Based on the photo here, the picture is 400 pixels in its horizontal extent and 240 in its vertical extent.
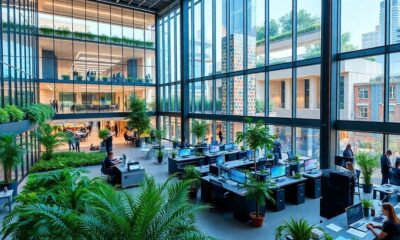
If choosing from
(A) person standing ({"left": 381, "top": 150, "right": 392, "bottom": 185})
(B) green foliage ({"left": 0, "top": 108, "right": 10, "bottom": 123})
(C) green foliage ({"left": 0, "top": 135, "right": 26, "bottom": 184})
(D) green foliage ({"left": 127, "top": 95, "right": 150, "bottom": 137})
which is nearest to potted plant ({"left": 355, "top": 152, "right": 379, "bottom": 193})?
(A) person standing ({"left": 381, "top": 150, "right": 392, "bottom": 185})

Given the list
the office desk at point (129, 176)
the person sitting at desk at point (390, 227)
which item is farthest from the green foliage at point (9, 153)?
the person sitting at desk at point (390, 227)

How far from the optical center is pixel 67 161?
1372 cm

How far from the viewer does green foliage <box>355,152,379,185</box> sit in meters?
8.73

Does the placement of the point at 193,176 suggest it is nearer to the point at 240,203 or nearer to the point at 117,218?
the point at 240,203

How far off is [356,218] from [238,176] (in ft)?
10.8

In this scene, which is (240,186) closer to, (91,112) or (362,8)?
(362,8)

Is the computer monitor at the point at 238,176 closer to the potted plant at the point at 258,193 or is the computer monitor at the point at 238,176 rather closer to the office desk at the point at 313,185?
the potted plant at the point at 258,193

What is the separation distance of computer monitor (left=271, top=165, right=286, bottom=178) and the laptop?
3.18 metres

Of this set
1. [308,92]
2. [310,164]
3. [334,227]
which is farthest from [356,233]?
[308,92]

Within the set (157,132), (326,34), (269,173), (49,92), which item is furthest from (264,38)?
(49,92)

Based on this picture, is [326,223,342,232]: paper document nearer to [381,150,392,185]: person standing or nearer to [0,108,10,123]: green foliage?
[381,150,392,185]: person standing

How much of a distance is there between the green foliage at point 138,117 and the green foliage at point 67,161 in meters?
5.09

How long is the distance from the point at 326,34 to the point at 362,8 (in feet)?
4.92

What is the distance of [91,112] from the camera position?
2069 centimetres
